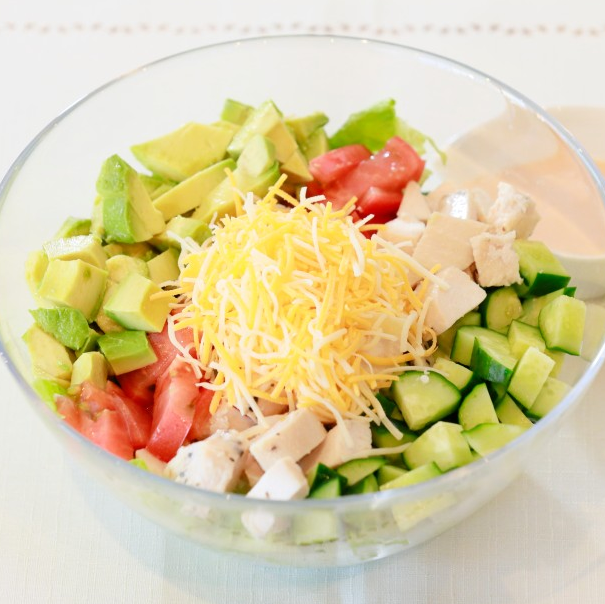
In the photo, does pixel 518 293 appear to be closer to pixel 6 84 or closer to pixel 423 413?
pixel 423 413

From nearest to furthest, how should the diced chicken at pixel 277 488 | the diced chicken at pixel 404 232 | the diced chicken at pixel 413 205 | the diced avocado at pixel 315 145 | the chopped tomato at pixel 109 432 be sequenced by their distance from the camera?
the diced chicken at pixel 277 488 < the chopped tomato at pixel 109 432 < the diced chicken at pixel 404 232 < the diced chicken at pixel 413 205 < the diced avocado at pixel 315 145

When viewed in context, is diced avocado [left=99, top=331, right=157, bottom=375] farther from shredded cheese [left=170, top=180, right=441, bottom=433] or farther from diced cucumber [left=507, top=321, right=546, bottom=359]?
diced cucumber [left=507, top=321, right=546, bottom=359]

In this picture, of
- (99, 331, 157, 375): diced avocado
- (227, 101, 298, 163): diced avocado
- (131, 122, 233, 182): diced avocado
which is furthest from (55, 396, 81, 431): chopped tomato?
(227, 101, 298, 163): diced avocado

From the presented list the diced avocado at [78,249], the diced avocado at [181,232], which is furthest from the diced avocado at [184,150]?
the diced avocado at [78,249]

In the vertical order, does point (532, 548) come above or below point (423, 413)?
below

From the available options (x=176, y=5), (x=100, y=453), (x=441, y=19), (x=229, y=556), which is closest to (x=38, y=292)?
(x=100, y=453)

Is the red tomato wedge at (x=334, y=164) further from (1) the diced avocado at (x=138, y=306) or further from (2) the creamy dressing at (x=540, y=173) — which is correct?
(1) the diced avocado at (x=138, y=306)
